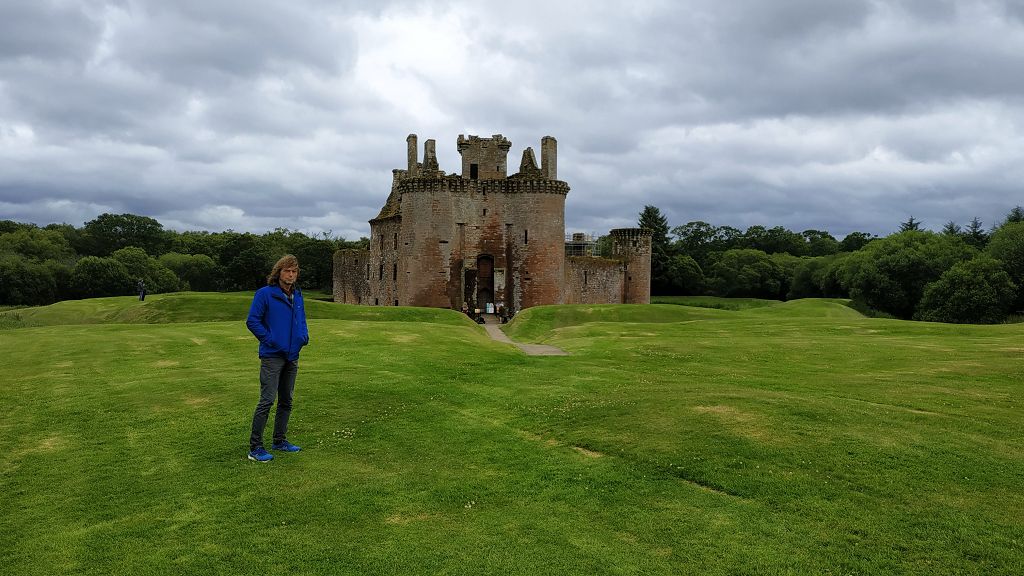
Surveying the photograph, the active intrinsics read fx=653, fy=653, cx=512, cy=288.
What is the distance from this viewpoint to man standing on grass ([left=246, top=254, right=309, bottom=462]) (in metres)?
10.1

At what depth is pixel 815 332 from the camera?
1296 inches

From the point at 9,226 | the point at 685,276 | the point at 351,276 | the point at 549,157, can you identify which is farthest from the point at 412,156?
the point at 9,226

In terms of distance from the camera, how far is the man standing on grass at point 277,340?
10.1m

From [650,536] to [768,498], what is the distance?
6.45 ft

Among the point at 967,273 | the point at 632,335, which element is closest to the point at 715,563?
the point at 632,335

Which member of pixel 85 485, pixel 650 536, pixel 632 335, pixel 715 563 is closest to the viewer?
pixel 715 563

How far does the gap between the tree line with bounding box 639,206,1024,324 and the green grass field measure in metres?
49.4

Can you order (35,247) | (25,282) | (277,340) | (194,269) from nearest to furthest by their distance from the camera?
(277,340)
(25,282)
(35,247)
(194,269)

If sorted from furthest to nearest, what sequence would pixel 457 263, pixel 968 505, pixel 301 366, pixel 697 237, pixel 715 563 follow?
pixel 697 237, pixel 457 263, pixel 301 366, pixel 968 505, pixel 715 563

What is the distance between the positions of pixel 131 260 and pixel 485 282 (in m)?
60.3

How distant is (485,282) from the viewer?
2299 inches

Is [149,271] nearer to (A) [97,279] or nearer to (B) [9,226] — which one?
(A) [97,279]

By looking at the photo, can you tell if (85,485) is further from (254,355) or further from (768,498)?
(254,355)

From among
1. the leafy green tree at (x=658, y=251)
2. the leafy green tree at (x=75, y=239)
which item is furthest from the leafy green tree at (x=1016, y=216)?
the leafy green tree at (x=75, y=239)
